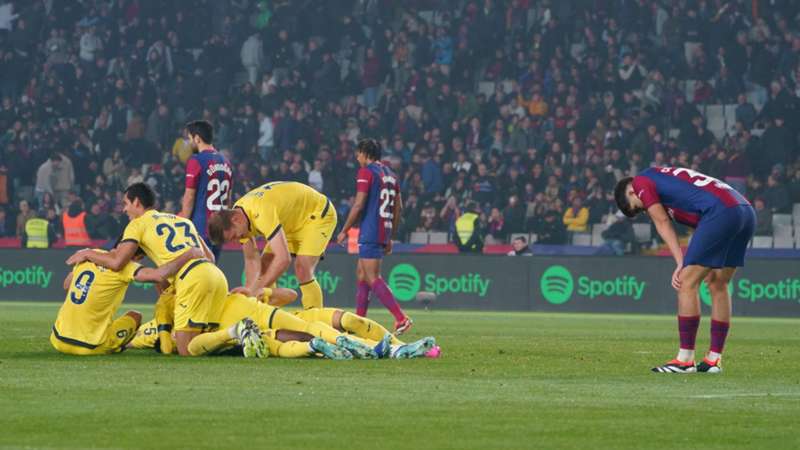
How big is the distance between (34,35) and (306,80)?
24.5ft

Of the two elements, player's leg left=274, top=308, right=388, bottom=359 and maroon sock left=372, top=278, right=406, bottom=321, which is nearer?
player's leg left=274, top=308, right=388, bottom=359

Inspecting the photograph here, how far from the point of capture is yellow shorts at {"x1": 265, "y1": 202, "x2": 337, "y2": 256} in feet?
53.6

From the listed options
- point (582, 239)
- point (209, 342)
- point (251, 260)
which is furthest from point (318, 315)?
point (582, 239)

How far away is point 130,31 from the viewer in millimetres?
38625

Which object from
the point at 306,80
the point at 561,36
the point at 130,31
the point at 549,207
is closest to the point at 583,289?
the point at 549,207

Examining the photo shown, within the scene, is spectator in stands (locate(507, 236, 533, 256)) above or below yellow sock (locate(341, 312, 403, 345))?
above

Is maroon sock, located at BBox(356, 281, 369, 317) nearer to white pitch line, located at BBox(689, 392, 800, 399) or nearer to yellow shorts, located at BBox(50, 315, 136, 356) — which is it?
yellow shorts, located at BBox(50, 315, 136, 356)

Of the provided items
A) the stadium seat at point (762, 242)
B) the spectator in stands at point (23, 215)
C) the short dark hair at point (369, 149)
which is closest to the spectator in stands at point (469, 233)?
the stadium seat at point (762, 242)

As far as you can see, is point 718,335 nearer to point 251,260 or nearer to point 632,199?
point 632,199

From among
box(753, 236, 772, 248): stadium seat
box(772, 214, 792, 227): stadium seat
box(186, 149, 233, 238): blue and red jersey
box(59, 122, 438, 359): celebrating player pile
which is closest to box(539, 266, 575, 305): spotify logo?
box(753, 236, 772, 248): stadium seat

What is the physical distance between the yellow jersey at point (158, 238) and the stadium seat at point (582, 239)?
17207mm

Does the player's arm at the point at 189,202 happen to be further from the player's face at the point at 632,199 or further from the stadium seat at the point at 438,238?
the stadium seat at the point at 438,238

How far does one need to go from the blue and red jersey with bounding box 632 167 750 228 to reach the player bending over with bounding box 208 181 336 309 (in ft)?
12.3

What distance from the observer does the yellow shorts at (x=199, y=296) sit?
43.0ft
